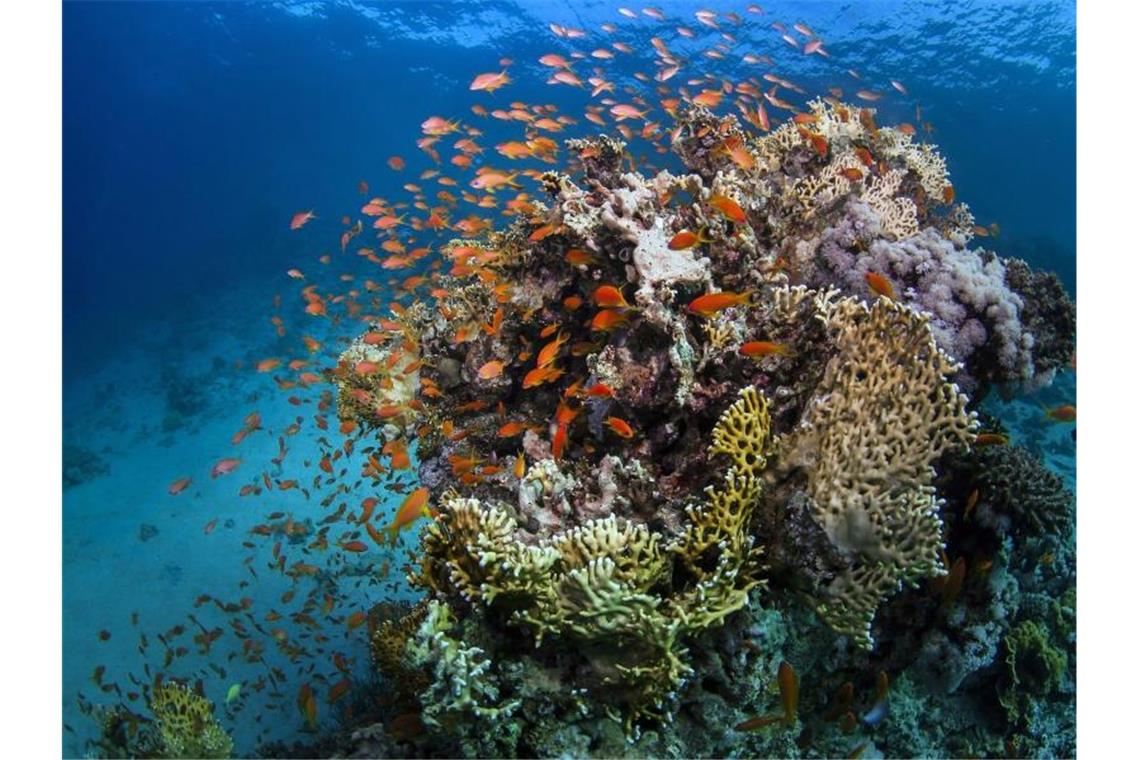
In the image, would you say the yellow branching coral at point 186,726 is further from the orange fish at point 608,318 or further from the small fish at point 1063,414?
the small fish at point 1063,414

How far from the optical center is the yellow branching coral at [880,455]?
3271 millimetres

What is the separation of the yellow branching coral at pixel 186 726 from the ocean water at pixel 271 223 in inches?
56.2

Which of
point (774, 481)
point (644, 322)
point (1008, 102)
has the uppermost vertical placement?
point (1008, 102)

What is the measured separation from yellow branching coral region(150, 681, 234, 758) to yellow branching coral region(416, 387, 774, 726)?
8.44 ft

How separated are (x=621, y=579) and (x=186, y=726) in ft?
12.2

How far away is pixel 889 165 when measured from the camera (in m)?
6.90

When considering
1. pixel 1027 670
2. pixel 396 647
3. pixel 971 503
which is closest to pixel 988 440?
pixel 971 503

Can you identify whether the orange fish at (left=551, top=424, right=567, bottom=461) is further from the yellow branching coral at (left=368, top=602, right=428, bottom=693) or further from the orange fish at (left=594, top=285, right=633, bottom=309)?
the yellow branching coral at (left=368, top=602, right=428, bottom=693)

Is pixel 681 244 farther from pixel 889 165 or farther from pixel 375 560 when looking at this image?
pixel 375 560

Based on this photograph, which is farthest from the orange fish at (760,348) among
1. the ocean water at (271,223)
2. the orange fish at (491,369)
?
the ocean water at (271,223)

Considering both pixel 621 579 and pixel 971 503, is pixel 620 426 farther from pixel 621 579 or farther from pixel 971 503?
pixel 971 503
